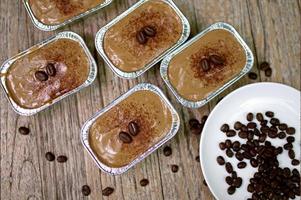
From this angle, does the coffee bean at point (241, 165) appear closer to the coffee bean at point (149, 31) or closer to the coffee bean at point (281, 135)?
the coffee bean at point (281, 135)

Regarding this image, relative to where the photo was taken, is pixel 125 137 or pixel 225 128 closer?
pixel 125 137

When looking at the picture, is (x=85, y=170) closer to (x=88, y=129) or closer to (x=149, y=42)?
(x=88, y=129)

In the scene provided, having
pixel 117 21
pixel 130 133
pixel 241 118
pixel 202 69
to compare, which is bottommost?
pixel 241 118

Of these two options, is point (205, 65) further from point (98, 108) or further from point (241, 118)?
point (98, 108)

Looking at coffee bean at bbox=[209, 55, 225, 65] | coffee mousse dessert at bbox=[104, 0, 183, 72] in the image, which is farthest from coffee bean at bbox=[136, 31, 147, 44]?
coffee bean at bbox=[209, 55, 225, 65]

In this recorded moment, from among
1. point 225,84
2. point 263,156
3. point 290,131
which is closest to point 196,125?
point 225,84

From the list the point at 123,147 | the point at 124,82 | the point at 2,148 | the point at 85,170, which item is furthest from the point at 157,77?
the point at 2,148

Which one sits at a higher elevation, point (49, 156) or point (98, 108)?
point (98, 108)

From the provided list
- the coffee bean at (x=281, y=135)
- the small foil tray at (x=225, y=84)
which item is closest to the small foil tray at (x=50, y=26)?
the small foil tray at (x=225, y=84)
